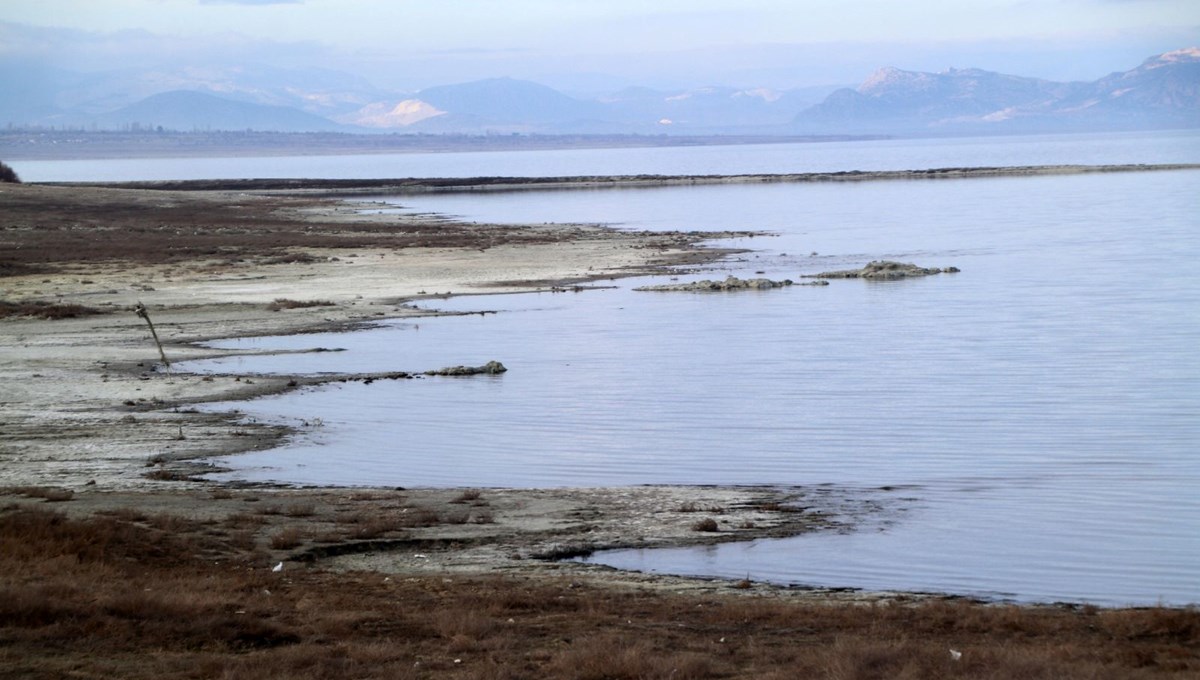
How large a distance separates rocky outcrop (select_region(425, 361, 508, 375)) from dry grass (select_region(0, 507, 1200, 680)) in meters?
15.7

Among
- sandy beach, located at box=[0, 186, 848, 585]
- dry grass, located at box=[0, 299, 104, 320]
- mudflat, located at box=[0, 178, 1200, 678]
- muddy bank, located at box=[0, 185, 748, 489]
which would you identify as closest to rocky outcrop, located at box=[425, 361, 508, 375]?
muddy bank, located at box=[0, 185, 748, 489]

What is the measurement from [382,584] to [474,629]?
8.26ft

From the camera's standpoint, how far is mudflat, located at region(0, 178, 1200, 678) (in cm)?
1055

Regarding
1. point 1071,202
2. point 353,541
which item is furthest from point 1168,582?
point 1071,202

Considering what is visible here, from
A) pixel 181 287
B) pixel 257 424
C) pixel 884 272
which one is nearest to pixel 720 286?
pixel 884 272

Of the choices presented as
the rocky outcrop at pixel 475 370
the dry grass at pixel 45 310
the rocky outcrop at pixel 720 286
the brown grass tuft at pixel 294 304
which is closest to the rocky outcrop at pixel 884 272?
the rocky outcrop at pixel 720 286

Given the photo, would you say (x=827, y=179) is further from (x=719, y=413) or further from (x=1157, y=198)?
(x=719, y=413)

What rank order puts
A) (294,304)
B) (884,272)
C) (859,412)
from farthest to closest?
1. (884,272)
2. (294,304)
3. (859,412)

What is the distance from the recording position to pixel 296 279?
4928cm

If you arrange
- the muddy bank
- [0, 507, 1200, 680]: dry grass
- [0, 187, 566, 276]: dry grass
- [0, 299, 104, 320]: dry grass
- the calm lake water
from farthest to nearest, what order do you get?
[0, 187, 566, 276]: dry grass → [0, 299, 104, 320]: dry grass → the muddy bank → the calm lake water → [0, 507, 1200, 680]: dry grass

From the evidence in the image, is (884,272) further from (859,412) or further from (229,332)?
(859,412)

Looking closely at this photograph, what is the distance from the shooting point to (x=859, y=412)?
25250 millimetres

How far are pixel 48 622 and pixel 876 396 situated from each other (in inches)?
728

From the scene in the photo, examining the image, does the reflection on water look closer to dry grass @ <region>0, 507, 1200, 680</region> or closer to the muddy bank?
the muddy bank
